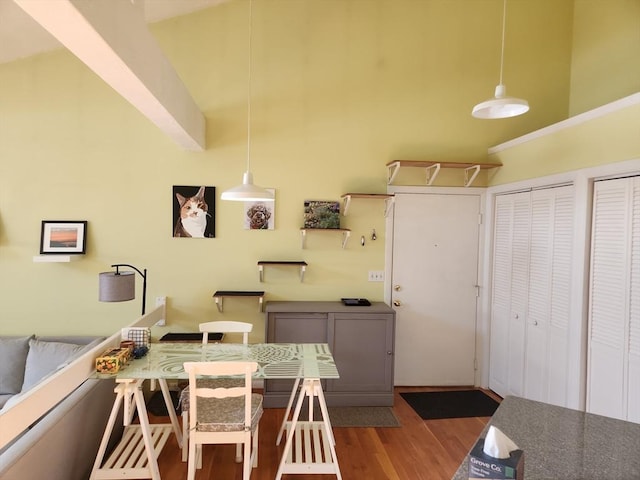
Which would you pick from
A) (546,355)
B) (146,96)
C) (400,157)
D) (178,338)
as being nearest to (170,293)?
(178,338)

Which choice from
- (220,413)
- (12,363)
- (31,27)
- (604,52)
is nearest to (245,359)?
(220,413)

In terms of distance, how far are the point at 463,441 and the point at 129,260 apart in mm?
3192

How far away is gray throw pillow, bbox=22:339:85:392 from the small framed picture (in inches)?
33.0

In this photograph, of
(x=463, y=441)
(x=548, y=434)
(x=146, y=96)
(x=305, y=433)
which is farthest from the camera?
(x=463, y=441)

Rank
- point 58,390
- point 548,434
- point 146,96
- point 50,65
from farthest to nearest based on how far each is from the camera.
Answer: point 50,65 → point 146,96 → point 58,390 → point 548,434

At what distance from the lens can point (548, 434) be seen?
1314 mm

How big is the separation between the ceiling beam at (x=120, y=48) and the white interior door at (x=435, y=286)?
2198 millimetres

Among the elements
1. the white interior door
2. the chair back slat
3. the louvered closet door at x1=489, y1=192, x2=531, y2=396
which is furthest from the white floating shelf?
the louvered closet door at x1=489, y1=192, x2=531, y2=396

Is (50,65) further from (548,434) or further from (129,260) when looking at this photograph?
(548,434)

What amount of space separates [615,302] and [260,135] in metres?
3.03

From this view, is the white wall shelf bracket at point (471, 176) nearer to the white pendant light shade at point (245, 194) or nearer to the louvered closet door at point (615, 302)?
the louvered closet door at point (615, 302)

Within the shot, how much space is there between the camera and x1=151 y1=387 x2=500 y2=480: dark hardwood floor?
2.34m

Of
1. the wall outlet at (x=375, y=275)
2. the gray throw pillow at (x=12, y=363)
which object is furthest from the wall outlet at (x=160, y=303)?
the wall outlet at (x=375, y=275)

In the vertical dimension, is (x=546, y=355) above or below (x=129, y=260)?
Answer: below
